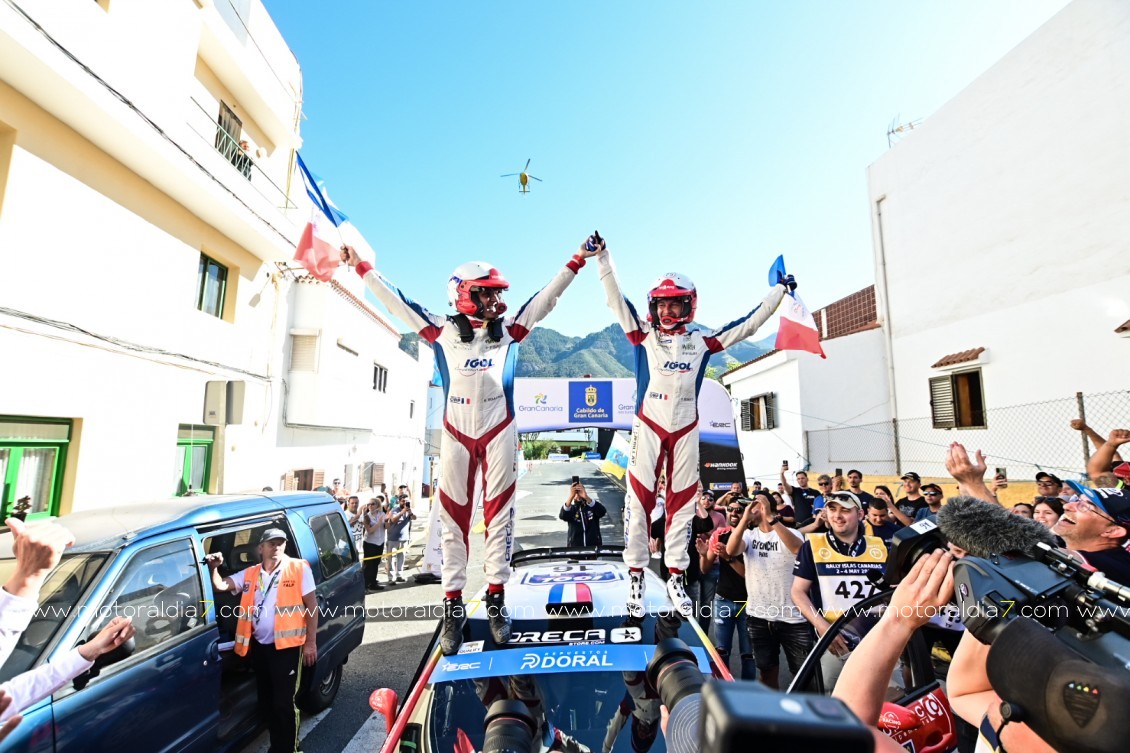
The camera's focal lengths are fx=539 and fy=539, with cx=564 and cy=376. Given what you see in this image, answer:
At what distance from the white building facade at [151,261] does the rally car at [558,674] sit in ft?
23.2

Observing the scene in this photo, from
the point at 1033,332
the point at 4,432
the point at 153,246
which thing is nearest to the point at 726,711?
the point at 4,432

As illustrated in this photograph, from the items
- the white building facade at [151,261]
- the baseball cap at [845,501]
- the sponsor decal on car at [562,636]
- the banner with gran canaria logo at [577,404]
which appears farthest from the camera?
the banner with gran canaria logo at [577,404]

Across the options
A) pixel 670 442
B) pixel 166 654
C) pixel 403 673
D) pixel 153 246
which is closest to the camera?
pixel 166 654

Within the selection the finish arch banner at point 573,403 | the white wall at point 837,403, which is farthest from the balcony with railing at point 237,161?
the white wall at point 837,403

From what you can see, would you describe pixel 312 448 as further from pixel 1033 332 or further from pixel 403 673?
pixel 1033 332

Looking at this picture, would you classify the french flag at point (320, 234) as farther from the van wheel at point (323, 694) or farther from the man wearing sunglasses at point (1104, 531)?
the man wearing sunglasses at point (1104, 531)

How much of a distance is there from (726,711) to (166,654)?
4.11 m

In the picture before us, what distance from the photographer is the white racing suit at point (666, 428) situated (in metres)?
3.59

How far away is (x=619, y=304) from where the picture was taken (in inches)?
144

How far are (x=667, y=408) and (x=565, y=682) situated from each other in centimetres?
176

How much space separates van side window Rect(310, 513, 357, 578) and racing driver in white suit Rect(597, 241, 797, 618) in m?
3.25

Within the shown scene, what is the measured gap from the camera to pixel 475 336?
355cm

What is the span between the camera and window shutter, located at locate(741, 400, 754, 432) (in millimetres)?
19203

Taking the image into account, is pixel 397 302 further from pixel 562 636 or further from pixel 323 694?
pixel 323 694
